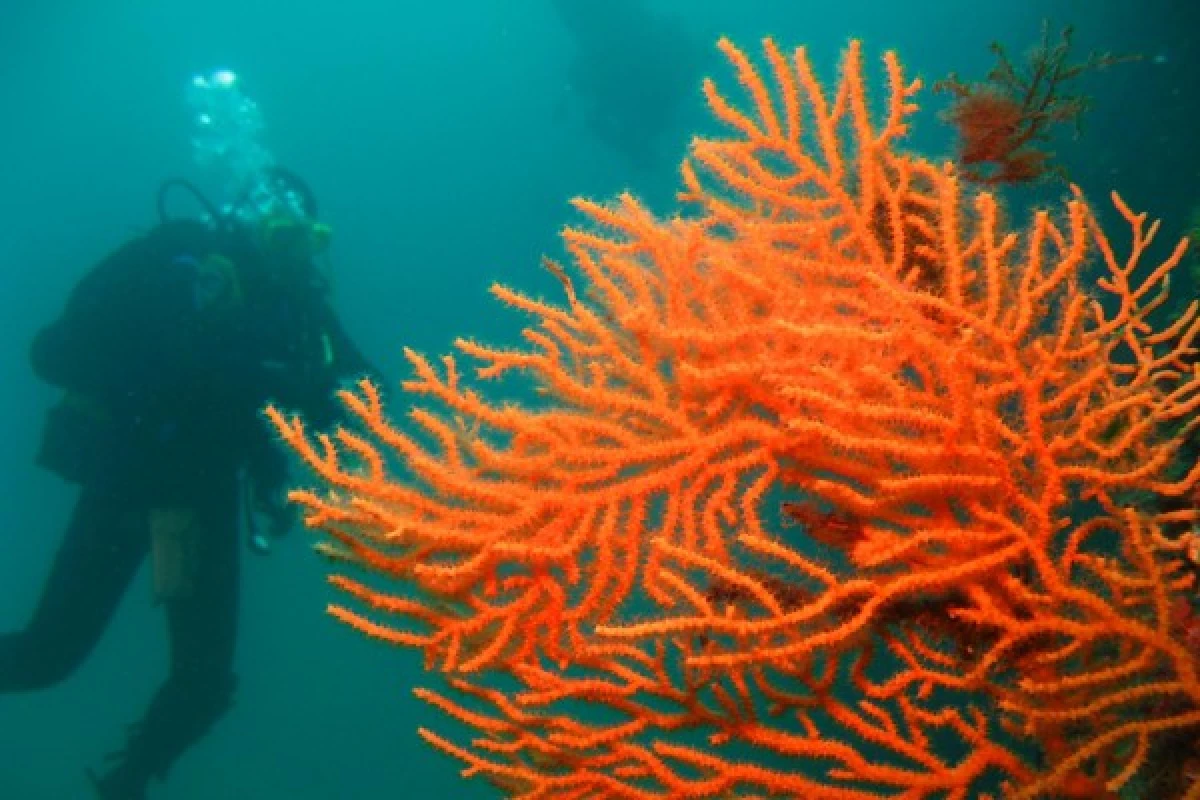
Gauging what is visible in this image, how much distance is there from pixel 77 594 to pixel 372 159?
495ft

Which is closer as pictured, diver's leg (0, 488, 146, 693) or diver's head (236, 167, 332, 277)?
diver's leg (0, 488, 146, 693)

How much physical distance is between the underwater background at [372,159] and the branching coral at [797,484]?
473mm

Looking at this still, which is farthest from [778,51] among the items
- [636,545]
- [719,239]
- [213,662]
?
[213,662]

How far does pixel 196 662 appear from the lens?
8.20m

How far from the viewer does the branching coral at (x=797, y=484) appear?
6.73ft

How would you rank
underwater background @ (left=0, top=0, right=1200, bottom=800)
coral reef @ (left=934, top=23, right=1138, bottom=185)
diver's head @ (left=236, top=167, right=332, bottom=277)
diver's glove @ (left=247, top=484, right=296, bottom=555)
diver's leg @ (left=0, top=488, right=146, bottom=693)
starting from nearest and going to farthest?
coral reef @ (left=934, top=23, right=1138, bottom=185)
diver's leg @ (left=0, top=488, right=146, bottom=693)
diver's glove @ (left=247, top=484, right=296, bottom=555)
diver's head @ (left=236, top=167, right=332, bottom=277)
underwater background @ (left=0, top=0, right=1200, bottom=800)

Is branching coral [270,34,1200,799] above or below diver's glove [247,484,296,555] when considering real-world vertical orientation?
below

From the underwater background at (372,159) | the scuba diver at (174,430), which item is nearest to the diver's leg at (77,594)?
the scuba diver at (174,430)

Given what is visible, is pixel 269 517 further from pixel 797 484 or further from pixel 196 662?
pixel 797 484

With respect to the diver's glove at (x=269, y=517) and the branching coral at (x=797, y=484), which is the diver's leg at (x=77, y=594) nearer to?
the diver's glove at (x=269, y=517)

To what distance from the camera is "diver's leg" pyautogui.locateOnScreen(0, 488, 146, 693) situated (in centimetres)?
775

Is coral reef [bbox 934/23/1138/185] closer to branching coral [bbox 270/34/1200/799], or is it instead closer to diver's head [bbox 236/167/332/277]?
branching coral [bbox 270/34/1200/799]

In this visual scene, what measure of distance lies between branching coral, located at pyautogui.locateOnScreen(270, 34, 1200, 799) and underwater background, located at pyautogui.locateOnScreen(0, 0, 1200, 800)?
473 mm

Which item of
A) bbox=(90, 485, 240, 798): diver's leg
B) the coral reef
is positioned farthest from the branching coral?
bbox=(90, 485, 240, 798): diver's leg
